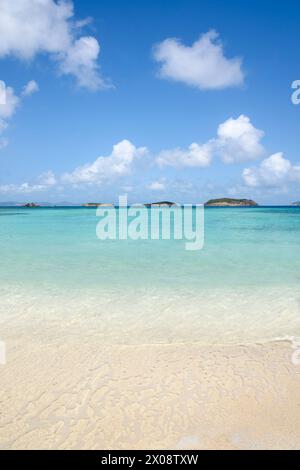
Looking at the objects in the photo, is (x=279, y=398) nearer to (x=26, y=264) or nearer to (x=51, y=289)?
(x=51, y=289)

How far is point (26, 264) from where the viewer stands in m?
11.6

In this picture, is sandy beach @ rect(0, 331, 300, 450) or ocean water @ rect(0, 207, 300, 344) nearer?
sandy beach @ rect(0, 331, 300, 450)

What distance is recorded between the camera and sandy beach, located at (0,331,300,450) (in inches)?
123

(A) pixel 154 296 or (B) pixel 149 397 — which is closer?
(B) pixel 149 397

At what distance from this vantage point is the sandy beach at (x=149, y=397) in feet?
10.3

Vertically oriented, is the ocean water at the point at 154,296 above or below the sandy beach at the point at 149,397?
above

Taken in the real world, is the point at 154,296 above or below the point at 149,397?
above

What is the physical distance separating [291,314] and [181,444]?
434cm

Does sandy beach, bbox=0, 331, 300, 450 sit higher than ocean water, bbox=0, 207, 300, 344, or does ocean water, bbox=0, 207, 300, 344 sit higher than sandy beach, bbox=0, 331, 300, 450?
ocean water, bbox=0, 207, 300, 344

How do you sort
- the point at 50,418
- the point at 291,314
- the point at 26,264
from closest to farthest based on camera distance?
the point at 50,418 → the point at 291,314 → the point at 26,264

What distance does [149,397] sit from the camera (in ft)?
12.2

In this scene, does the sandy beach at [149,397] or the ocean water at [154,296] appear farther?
the ocean water at [154,296]

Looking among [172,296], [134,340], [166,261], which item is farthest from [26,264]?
[134,340]
